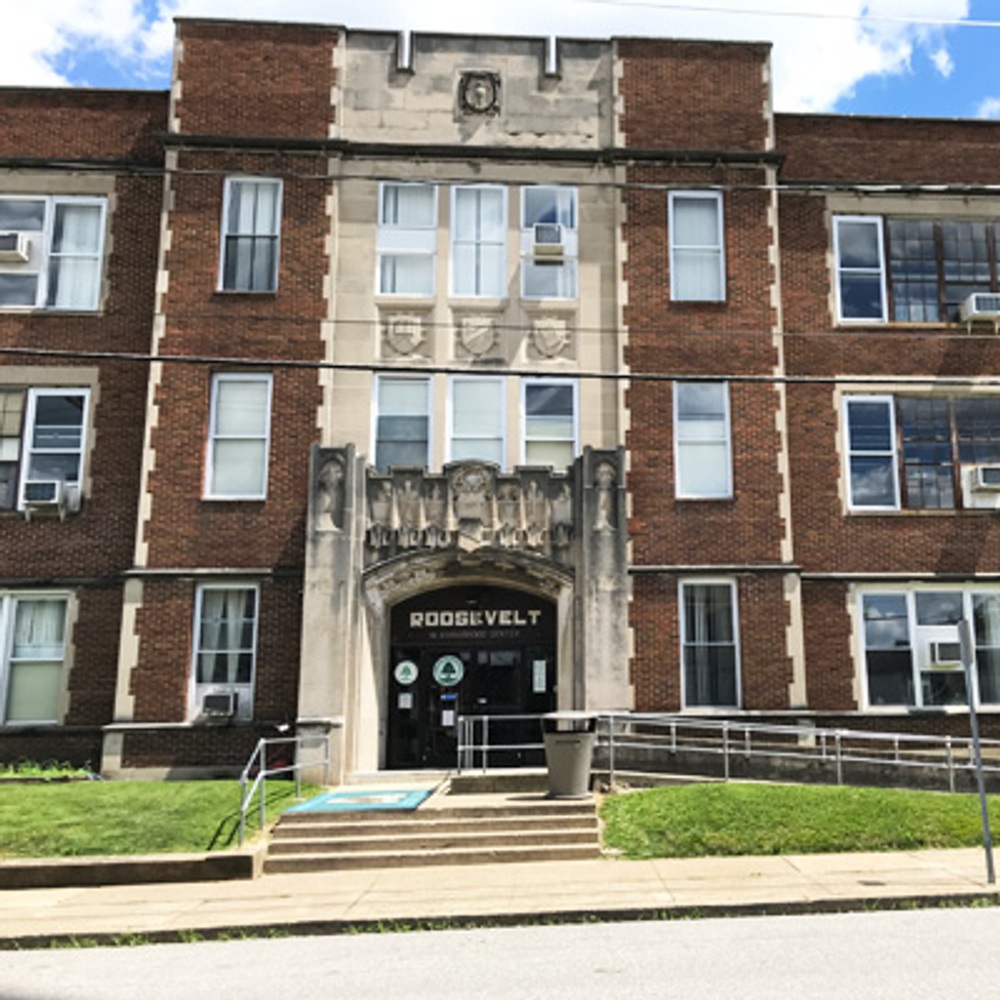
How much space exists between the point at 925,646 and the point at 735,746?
421cm

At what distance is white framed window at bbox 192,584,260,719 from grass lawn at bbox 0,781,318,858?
261 cm

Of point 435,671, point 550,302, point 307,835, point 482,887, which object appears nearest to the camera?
point 482,887

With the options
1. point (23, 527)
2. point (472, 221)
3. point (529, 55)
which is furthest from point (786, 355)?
point (23, 527)

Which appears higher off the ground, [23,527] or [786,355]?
[786,355]

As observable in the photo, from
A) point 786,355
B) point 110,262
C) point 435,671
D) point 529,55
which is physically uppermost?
point 529,55

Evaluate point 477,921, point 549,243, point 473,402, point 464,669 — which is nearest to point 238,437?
point 473,402

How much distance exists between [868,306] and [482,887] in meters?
13.6

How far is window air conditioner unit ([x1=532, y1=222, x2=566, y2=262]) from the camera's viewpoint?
1819 centimetres

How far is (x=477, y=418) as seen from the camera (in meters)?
18.0

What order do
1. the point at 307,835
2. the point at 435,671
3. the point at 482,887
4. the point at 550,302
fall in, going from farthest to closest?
the point at 550,302, the point at 435,671, the point at 307,835, the point at 482,887

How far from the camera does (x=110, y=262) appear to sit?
60.3 feet

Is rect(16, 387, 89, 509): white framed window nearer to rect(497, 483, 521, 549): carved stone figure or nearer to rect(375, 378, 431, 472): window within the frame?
rect(375, 378, 431, 472): window

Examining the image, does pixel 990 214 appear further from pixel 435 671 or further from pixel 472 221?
pixel 435 671

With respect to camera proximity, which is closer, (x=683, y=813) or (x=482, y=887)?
(x=482, y=887)
